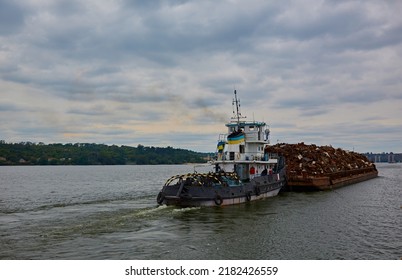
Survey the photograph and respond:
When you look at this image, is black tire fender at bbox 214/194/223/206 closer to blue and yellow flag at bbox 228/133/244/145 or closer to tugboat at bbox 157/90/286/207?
tugboat at bbox 157/90/286/207

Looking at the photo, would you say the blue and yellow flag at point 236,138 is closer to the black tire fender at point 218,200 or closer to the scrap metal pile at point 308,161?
the black tire fender at point 218,200

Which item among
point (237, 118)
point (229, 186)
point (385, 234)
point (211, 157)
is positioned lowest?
point (385, 234)

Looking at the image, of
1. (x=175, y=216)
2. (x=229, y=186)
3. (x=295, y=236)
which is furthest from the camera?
(x=229, y=186)

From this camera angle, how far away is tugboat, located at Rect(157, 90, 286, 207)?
29.9m

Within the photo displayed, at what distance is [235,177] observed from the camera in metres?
34.4

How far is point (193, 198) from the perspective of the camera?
96.5 feet

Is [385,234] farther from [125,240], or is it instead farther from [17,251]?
[17,251]

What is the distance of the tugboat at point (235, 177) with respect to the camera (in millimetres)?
29852

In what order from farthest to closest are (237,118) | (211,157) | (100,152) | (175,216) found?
(100,152)
(237,118)
(211,157)
(175,216)

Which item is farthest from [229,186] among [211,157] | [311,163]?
[311,163]

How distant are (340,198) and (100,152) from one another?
16930cm

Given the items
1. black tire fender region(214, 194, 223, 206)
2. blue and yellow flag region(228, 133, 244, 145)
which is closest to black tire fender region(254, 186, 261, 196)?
blue and yellow flag region(228, 133, 244, 145)

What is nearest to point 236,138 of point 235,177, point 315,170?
point 235,177

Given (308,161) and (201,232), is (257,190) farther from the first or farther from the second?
(308,161)
